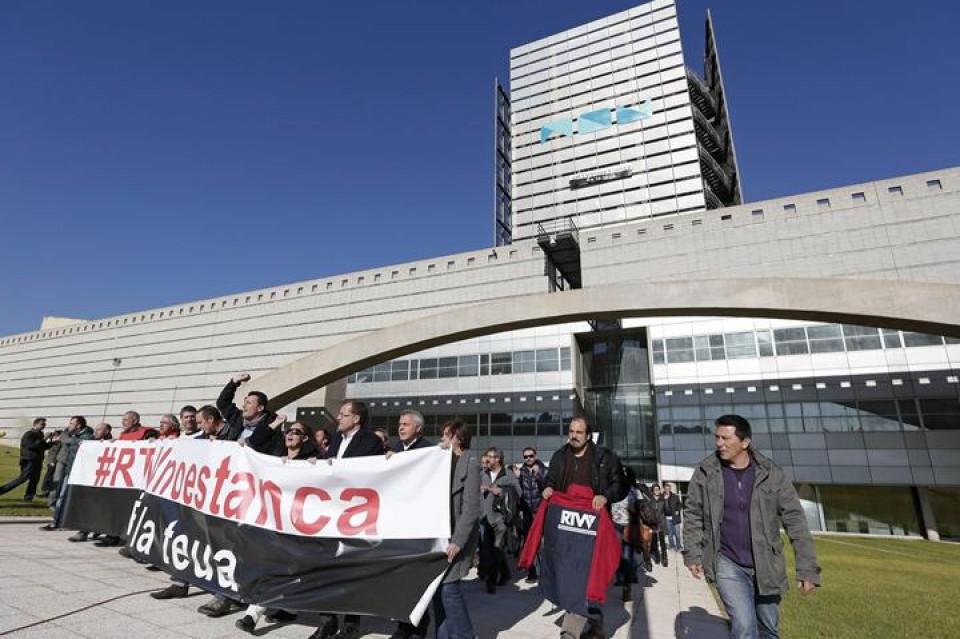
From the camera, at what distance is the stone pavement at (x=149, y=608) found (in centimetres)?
391

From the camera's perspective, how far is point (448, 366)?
39656 mm

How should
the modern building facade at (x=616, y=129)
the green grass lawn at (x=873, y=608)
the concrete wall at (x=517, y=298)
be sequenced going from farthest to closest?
the modern building facade at (x=616, y=129) < the concrete wall at (x=517, y=298) < the green grass lawn at (x=873, y=608)

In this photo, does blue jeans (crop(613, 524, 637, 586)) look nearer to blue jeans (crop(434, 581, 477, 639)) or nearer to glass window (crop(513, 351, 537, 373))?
blue jeans (crop(434, 581, 477, 639))

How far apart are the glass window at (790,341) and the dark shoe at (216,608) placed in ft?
107

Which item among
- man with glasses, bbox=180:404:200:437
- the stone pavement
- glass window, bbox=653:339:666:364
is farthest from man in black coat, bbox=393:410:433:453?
glass window, bbox=653:339:666:364

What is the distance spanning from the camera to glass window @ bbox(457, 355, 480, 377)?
126ft

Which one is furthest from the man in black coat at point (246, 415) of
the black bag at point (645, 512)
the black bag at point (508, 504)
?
the black bag at point (645, 512)

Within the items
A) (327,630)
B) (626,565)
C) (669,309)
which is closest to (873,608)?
(626,565)

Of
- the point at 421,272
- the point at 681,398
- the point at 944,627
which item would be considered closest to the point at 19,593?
the point at 944,627

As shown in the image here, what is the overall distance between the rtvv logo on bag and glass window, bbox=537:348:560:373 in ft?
105

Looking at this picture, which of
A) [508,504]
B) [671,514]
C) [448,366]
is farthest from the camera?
[448,366]

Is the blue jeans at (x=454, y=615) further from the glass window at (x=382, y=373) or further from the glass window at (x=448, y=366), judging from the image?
the glass window at (x=382, y=373)

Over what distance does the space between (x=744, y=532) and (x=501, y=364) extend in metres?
34.4

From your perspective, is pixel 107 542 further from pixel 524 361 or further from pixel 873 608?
pixel 524 361
